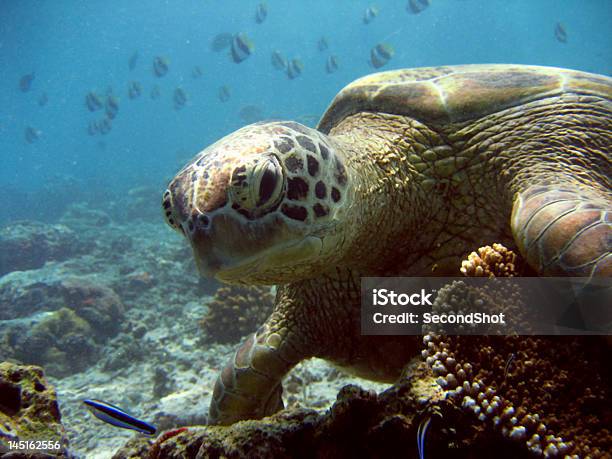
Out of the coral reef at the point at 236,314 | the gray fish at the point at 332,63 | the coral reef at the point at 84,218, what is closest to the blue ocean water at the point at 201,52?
the coral reef at the point at 84,218

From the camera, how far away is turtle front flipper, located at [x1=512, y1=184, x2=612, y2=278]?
133cm

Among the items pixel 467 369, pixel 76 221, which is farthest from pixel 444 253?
pixel 76 221

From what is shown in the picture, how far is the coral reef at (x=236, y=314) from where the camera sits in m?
5.24

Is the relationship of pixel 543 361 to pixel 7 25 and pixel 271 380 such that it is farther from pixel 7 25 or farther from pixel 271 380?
pixel 7 25

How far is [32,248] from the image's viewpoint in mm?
10523

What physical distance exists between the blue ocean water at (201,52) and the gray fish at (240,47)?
2847 cm

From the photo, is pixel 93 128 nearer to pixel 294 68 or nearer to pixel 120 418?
pixel 294 68

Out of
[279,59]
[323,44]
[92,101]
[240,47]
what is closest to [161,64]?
[92,101]

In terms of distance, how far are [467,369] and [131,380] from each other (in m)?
4.70

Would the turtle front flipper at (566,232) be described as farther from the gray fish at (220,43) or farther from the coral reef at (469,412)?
the gray fish at (220,43)

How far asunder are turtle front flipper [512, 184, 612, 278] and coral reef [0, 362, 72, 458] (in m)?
2.16

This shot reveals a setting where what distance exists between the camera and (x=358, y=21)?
8275cm

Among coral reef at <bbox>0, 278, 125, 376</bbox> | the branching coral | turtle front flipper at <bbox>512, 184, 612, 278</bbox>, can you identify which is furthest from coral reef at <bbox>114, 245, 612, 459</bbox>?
coral reef at <bbox>0, 278, 125, 376</bbox>

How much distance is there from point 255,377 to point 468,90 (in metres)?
2.19
